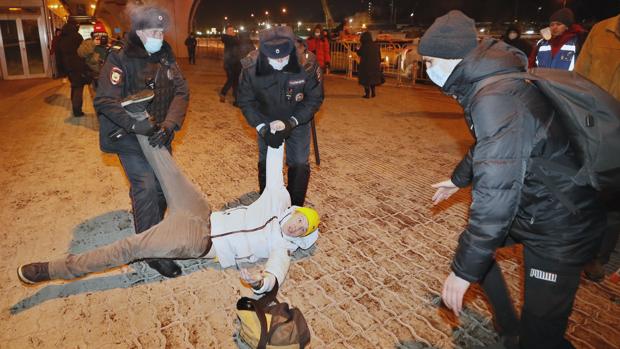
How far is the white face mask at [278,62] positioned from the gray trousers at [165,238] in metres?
1.29

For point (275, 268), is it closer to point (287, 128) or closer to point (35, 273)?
point (287, 128)

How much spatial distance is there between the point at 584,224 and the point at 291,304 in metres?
2.01

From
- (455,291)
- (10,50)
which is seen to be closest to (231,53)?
(455,291)

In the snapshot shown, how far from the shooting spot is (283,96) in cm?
389

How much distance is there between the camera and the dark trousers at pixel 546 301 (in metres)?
1.91

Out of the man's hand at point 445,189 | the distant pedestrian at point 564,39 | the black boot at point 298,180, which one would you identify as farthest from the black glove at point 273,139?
the distant pedestrian at point 564,39

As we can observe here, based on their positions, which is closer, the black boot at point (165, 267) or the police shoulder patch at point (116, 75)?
the police shoulder patch at point (116, 75)

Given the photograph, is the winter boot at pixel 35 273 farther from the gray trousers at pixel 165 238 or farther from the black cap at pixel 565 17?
the black cap at pixel 565 17

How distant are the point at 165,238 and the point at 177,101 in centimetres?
131

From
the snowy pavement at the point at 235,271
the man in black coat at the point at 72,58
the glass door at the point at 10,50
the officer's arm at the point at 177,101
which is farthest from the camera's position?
the glass door at the point at 10,50

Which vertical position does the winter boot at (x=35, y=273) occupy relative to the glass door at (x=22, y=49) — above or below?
below

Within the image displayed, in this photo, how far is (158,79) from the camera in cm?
335

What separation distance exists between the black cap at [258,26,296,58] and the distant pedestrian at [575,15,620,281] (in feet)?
9.03

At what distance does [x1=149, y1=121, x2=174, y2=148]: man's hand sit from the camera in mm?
3213
